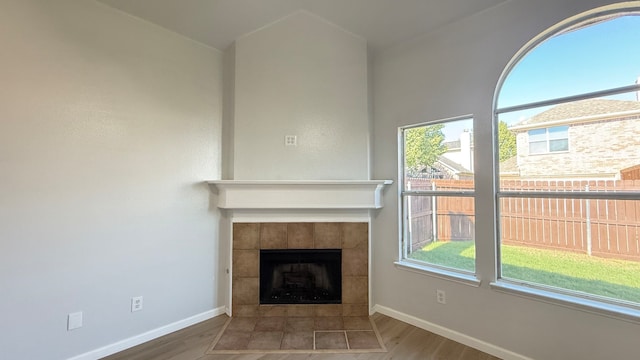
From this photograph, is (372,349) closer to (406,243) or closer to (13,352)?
(406,243)

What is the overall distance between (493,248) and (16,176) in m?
3.63

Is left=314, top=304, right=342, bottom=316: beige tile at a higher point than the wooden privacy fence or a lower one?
lower

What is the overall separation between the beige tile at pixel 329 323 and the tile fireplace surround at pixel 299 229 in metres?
0.06

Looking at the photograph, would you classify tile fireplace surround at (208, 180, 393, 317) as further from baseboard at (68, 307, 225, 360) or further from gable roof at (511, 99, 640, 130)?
gable roof at (511, 99, 640, 130)

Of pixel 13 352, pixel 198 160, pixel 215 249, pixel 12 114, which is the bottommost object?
pixel 13 352

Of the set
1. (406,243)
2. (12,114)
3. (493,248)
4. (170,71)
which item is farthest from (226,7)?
(493,248)

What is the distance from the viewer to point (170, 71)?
272 centimetres

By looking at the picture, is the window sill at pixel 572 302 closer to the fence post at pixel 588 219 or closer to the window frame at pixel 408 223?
the window frame at pixel 408 223

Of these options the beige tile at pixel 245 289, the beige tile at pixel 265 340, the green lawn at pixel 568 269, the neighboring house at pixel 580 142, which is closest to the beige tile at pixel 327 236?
the beige tile at pixel 245 289

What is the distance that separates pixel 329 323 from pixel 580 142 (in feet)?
8.57

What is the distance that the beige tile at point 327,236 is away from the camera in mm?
2969

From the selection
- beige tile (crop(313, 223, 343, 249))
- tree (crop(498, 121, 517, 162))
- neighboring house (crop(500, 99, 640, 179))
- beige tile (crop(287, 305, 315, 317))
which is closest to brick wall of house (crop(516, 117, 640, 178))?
neighboring house (crop(500, 99, 640, 179))

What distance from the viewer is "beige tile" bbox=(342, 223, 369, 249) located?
3004 mm

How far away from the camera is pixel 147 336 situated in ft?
8.13
